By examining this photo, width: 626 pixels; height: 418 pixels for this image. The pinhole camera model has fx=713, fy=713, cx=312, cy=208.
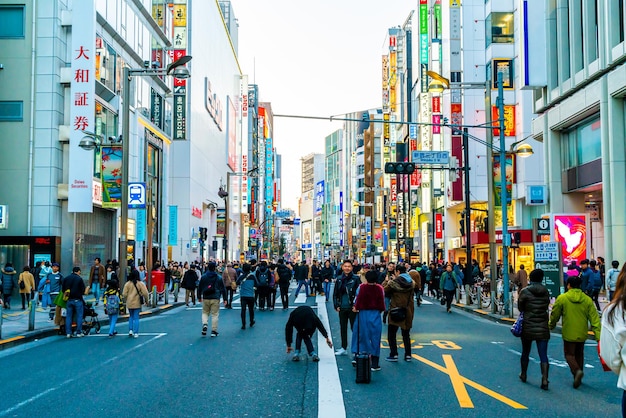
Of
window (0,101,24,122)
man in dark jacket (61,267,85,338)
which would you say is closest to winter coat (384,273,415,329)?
man in dark jacket (61,267,85,338)

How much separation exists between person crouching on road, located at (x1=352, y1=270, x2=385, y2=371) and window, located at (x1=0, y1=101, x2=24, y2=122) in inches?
1021

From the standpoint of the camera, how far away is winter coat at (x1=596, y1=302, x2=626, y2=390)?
17.0 ft

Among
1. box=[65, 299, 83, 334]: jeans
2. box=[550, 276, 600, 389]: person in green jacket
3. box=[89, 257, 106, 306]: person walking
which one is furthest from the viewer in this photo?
box=[89, 257, 106, 306]: person walking

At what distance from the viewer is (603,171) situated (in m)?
24.9

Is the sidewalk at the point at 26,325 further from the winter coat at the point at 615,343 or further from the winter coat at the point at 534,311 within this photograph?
the winter coat at the point at 615,343

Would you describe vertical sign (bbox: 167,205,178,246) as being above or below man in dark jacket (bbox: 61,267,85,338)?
above

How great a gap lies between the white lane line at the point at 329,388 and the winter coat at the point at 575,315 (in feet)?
10.6

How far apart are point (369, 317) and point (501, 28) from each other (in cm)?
4037

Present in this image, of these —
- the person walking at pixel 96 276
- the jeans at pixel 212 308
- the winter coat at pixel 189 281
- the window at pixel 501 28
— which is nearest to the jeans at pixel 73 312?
the jeans at pixel 212 308

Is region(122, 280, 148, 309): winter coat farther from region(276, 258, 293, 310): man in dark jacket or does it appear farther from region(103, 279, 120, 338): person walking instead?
region(276, 258, 293, 310): man in dark jacket

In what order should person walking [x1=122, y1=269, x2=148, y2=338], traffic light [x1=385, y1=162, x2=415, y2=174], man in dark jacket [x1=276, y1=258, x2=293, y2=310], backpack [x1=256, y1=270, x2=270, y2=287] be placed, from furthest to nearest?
man in dark jacket [x1=276, y1=258, x2=293, y2=310] < traffic light [x1=385, y1=162, x2=415, y2=174] < backpack [x1=256, y1=270, x2=270, y2=287] < person walking [x1=122, y1=269, x2=148, y2=338]

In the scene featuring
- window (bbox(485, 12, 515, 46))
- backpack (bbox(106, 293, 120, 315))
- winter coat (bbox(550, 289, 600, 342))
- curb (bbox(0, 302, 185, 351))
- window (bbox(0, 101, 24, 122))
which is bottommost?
curb (bbox(0, 302, 185, 351))

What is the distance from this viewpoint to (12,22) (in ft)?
106

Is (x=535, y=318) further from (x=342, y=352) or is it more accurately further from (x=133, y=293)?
(x=133, y=293)
